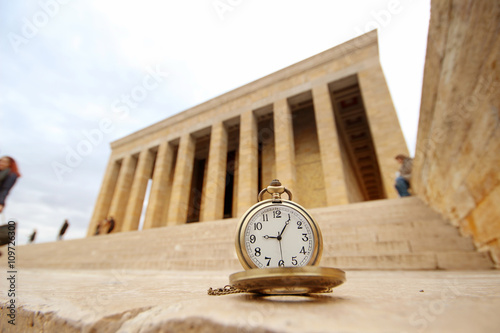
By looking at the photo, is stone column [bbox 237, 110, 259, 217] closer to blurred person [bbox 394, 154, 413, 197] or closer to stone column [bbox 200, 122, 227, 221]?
stone column [bbox 200, 122, 227, 221]

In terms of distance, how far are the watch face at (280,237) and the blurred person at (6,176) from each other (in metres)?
5.35

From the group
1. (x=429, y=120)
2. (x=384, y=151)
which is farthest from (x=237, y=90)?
(x=429, y=120)

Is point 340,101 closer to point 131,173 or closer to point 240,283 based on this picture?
point 240,283

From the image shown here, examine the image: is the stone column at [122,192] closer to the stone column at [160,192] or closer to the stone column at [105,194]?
the stone column at [105,194]

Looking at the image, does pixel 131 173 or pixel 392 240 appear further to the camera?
pixel 131 173

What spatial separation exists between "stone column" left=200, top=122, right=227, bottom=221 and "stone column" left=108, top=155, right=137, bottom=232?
766 centimetres

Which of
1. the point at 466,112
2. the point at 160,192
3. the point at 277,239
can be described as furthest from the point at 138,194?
the point at 466,112

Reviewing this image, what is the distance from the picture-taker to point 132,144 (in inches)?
809

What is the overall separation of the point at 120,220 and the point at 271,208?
766 inches

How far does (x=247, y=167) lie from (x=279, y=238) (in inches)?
459

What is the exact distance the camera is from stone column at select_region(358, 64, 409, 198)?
31.9ft

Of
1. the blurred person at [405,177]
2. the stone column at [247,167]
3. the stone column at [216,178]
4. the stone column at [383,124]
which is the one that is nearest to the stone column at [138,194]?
the stone column at [216,178]

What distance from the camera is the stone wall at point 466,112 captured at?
2.44 metres

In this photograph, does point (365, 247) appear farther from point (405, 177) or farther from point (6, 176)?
point (6, 176)
